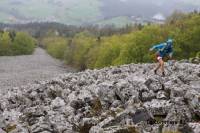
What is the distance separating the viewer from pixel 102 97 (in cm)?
3822

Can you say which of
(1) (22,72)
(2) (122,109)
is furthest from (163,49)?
(1) (22,72)

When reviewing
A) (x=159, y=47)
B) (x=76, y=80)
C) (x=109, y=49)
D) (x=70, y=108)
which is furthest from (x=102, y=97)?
(x=109, y=49)

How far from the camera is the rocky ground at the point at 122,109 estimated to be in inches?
1210

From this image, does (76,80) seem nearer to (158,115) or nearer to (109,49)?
(158,115)

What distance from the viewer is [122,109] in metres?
34.4

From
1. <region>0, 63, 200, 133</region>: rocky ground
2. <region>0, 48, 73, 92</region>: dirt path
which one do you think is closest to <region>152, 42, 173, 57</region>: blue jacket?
<region>0, 63, 200, 133</region>: rocky ground

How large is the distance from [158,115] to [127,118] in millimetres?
2087

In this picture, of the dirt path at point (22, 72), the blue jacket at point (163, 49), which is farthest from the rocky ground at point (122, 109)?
the dirt path at point (22, 72)

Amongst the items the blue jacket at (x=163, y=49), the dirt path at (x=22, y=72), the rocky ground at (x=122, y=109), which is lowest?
the dirt path at (x=22, y=72)

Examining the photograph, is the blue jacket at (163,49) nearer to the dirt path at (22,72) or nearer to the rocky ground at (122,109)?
the rocky ground at (122,109)

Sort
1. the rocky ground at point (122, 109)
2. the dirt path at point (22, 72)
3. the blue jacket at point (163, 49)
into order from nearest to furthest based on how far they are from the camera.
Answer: the rocky ground at point (122, 109) < the blue jacket at point (163, 49) < the dirt path at point (22, 72)

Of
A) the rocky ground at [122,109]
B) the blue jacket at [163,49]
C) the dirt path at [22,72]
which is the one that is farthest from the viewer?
the dirt path at [22,72]

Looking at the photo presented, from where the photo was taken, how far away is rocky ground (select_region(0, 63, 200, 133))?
3073 cm

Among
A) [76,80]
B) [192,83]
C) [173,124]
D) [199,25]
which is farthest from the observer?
[199,25]
